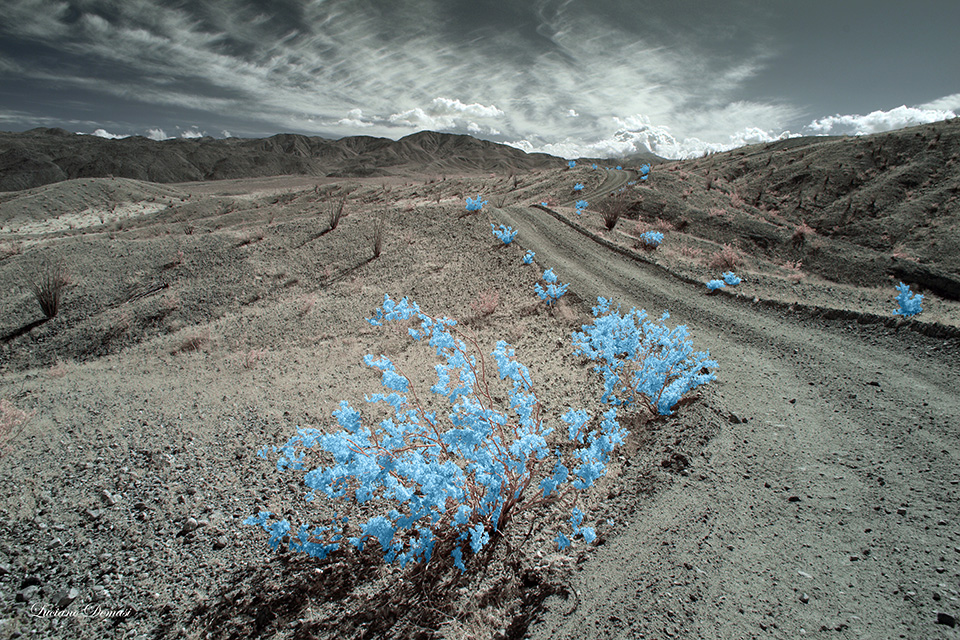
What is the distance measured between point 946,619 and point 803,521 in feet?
2.98

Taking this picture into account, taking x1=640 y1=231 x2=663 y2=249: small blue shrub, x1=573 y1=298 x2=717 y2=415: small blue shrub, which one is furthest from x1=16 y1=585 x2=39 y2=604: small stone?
x1=640 y1=231 x2=663 y2=249: small blue shrub

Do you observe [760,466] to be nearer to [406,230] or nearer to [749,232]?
[406,230]

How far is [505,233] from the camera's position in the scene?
533 inches

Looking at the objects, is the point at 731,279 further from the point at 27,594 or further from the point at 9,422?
the point at 9,422

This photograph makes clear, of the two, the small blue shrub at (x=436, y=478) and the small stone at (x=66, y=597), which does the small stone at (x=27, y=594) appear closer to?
the small stone at (x=66, y=597)

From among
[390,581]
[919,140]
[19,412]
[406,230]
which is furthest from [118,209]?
[919,140]

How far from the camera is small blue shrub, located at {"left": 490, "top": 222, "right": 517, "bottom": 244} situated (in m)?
13.3

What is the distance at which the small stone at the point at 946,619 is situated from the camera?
234 cm

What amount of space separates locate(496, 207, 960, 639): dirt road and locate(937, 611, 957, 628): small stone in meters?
0.01

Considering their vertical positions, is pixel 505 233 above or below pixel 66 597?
above

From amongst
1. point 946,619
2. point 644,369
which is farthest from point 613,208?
point 946,619

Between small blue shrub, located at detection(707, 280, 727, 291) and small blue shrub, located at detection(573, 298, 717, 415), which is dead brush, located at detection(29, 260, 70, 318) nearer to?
small blue shrub, located at detection(573, 298, 717, 415)

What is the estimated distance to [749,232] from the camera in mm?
16359

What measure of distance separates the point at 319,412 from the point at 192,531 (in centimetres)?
227
